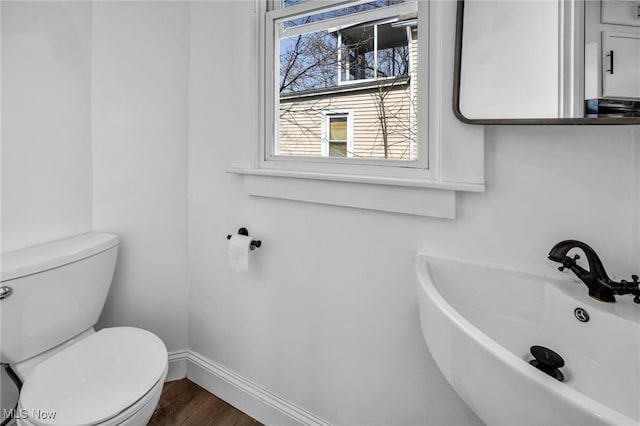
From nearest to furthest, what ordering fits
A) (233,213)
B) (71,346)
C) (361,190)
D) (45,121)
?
1. (361,190)
2. (71,346)
3. (45,121)
4. (233,213)

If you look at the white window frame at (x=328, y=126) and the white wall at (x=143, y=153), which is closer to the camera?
the white window frame at (x=328, y=126)

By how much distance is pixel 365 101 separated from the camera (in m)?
1.28

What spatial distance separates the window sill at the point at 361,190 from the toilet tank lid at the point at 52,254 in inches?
24.8

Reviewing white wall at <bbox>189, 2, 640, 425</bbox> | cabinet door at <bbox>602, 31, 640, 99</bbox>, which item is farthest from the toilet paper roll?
cabinet door at <bbox>602, 31, 640, 99</bbox>

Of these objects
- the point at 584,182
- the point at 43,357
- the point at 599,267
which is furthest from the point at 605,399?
the point at 43,357

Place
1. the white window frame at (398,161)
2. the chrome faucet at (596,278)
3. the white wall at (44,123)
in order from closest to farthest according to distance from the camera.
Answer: the chrome faucet at (596,278), the white window frame at (398,161), the white wall at (44,123)

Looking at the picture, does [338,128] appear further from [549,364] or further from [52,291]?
[52,291]

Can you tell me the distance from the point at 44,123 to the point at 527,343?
1.81m

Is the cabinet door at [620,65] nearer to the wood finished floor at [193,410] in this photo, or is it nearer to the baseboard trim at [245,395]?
the baseboard trim at [245,395]

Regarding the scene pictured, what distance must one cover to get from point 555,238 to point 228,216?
4.03 feet

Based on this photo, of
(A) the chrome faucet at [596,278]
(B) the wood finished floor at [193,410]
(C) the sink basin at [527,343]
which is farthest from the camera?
(B) the wood finished floor at [193,410]

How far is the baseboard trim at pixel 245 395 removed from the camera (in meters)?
1.46

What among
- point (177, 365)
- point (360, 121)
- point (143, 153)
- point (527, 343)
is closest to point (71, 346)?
point (177, 365)

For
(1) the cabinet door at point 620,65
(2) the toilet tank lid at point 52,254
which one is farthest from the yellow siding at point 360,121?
(2) the toilet tank lid at point 52,254
